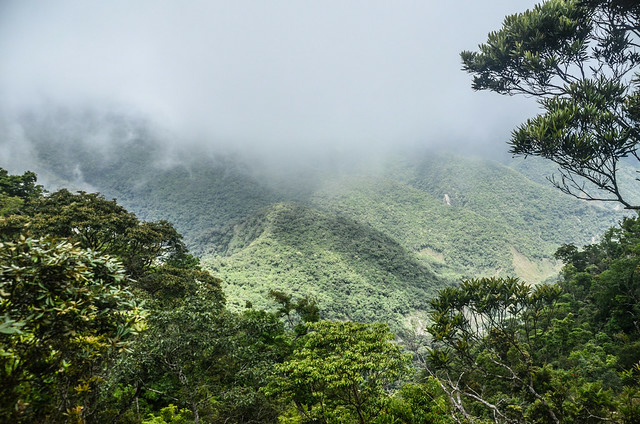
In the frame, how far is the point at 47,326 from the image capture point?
328 cm

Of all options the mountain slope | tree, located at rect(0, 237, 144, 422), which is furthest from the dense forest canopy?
the mountain slope

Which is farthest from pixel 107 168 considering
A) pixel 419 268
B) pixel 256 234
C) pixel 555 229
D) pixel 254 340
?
pixel 555 229

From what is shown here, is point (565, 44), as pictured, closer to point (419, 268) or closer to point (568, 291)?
point (568, 291)

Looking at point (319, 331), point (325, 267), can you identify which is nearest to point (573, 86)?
point (319, 331)

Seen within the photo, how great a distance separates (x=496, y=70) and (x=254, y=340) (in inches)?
589

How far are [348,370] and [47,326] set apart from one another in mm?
7408

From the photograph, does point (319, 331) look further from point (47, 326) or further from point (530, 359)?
point (47, 326)

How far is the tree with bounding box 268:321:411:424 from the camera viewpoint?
28.6 ft

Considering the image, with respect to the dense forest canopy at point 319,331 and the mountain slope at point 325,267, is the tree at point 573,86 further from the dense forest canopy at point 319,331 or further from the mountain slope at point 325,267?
the mountain slope at point 325,267

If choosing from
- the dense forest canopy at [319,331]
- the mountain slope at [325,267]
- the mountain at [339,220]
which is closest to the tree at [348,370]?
the dense forest canopy at [319,331]

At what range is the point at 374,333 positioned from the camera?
1031 cm

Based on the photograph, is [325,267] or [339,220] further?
[339,220]

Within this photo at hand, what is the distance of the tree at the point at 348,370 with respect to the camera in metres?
8.72

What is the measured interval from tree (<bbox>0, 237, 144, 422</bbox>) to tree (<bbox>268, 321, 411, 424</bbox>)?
257 inches
